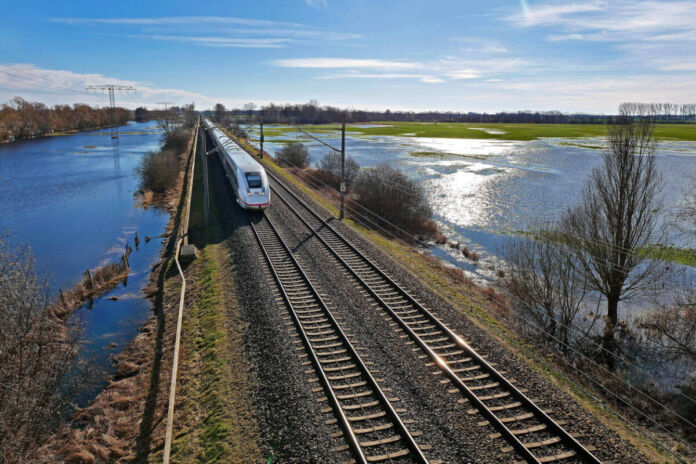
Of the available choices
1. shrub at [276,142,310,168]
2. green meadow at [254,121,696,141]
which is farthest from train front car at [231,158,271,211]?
green meadow at [254,121,696,141]

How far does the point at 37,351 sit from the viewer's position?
1366cm

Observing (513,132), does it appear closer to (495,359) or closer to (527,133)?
(527,133)

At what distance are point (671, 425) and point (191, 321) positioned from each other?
617 inches

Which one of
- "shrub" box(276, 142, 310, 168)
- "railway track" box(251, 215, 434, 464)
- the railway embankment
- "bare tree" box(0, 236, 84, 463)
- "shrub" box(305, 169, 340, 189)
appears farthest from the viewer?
"shrub" box(276, 142, 310, 168)

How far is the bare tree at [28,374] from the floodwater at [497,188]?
20313 mm

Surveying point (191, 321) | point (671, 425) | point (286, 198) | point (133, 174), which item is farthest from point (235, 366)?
point (133, 174)

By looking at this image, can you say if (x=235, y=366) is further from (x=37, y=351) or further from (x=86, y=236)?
(x=86, y=236)

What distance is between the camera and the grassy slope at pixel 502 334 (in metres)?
9.34

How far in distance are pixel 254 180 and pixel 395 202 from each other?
1382cm

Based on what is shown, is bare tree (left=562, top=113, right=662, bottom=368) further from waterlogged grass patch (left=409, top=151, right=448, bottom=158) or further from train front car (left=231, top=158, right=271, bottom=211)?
waterlogged grass patch (left=409, top=151, right=448, bottom=158)

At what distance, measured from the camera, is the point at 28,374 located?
1166cm

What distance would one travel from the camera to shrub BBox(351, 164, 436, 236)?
3494 cm

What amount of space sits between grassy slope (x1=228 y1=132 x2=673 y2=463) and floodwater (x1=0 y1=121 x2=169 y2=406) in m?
12.6

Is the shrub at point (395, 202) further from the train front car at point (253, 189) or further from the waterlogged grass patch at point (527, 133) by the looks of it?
the waterlogged grass patch at point (527, 133)
